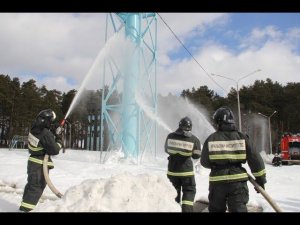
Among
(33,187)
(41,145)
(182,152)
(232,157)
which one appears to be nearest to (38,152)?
(41,145)

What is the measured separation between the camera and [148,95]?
21594 millimetres

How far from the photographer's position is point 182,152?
678cm

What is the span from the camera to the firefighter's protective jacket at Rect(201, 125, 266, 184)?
5.08m

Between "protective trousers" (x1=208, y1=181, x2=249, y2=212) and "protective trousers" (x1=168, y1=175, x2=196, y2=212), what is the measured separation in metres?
1.40

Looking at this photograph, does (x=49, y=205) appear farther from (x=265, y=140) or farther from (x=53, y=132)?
(x=265, y=140)

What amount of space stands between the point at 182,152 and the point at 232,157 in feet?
5.75

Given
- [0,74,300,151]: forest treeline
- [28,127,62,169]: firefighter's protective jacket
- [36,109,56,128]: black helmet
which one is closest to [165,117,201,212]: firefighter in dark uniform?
[28,127,62,169]: firefighter's protective jacket

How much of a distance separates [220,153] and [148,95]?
54.2ft

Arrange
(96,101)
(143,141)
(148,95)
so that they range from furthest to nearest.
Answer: (96,101) → (143,141) → (148,95)

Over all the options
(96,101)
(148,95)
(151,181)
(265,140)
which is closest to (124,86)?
(148,95)

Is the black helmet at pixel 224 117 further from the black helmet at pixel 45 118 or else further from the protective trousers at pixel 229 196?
the black helmet at pixel 45 118

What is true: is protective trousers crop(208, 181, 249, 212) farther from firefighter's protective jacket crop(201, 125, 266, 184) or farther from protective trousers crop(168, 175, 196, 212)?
protective trousers crop(168, 175, 196, 212)

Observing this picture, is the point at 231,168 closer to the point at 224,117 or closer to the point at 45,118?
the point at 224,117
